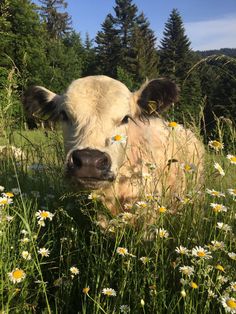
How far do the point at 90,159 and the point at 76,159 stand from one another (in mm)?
139

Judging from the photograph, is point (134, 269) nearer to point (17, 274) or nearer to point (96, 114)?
point (17, 274)

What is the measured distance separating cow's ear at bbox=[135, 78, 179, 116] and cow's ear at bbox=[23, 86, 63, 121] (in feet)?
3.61

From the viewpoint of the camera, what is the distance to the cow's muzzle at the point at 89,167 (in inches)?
133

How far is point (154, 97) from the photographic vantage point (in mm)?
5070

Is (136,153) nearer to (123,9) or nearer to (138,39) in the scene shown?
(138,39)

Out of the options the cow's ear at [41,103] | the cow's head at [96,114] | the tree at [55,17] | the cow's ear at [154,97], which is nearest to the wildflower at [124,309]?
the cow's head at [96,114]

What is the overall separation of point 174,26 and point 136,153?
244ft

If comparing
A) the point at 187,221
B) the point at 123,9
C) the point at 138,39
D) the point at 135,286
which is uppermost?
the point at 123,9

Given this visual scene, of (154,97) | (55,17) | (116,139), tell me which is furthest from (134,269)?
(55,17)

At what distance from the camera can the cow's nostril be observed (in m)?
3.39

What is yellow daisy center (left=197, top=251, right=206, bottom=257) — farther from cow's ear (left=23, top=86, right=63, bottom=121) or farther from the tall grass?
cow's ear (left=23, top=86, right=63, bottom=121)

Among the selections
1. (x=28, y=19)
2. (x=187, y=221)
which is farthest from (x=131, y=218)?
(x=28, y=19)

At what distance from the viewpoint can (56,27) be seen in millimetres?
71312

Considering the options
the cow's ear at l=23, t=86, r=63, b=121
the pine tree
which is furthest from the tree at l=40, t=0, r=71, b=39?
the cow's ear at l=23, t=86, r=63, b=121
